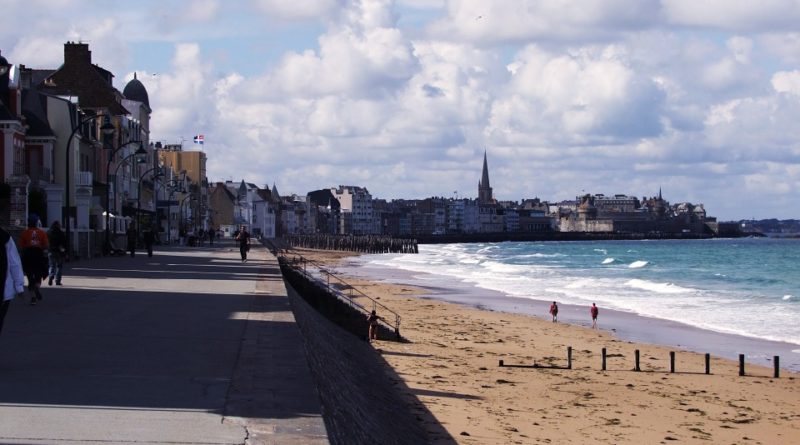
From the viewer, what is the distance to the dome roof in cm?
8562

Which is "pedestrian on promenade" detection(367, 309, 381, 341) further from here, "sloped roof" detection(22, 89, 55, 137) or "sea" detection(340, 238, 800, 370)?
"sloped roof" detection(22, 89, 55, 137)

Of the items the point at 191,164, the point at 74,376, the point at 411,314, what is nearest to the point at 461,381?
the point at 74,376

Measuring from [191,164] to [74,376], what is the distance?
136 metres

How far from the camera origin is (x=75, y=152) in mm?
52906

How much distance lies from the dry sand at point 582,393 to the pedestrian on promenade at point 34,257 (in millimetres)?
6038

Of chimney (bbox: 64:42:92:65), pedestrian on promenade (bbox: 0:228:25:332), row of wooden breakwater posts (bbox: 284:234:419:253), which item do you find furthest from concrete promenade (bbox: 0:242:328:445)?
row of wooden breakwater posts (bbox: 284:234:419:253)

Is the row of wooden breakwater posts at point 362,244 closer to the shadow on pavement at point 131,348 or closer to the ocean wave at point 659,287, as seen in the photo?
the ocean wave at point 659,287

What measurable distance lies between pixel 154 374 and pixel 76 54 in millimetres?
58677

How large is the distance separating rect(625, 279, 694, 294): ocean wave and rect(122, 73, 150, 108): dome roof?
4318 centimetres

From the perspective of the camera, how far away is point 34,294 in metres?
18.3

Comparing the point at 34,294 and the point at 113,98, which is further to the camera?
the point at 113,98

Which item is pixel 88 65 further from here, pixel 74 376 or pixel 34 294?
pixel 74 376

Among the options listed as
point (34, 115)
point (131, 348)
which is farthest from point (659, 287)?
point (131, 348)

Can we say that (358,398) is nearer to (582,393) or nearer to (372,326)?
(582,393)
